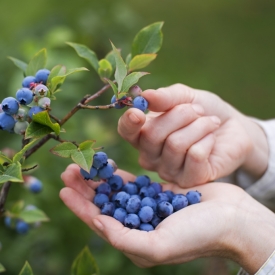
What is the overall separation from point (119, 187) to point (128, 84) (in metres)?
0.36

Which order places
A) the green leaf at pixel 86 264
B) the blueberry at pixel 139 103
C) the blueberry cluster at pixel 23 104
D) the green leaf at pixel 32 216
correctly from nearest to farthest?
the blueberry cluster at pixel 23 104
the blueberry at pixel 139 103
the green leaf at pixel 86 264
the green leaf at pixel 32 216

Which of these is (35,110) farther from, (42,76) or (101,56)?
(101,56)

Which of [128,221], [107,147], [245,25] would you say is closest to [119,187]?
[128,221]

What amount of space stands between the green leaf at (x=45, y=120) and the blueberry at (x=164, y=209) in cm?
36

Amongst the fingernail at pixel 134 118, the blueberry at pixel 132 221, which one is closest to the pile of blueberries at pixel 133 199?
the blueberry at pixel 132 221

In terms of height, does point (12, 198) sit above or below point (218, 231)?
below

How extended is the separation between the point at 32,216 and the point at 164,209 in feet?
1.33

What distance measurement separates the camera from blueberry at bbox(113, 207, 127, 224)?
1.17 m

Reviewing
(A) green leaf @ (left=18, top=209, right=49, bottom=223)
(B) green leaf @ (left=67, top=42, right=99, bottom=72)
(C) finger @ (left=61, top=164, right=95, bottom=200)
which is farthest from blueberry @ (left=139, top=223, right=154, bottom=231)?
(B) green leaf @ (left=67, top=42, right=99, bottom=72)

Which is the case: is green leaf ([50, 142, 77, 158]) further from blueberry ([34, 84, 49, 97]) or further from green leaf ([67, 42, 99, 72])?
green leaf ([67, 42, 99, 72])

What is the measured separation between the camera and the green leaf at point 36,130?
0.98 metres

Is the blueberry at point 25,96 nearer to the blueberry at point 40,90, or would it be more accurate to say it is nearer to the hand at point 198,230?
the blueberry at point 40,90

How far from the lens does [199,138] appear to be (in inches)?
52.3

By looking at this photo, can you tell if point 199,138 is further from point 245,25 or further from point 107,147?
point 245,25
